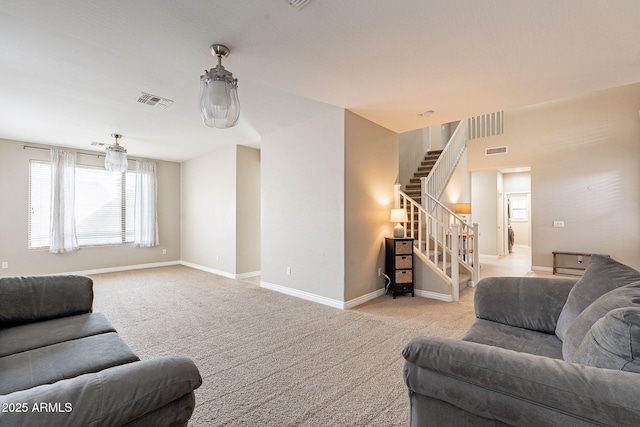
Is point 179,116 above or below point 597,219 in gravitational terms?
above

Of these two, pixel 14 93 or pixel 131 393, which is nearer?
pixel 131 393

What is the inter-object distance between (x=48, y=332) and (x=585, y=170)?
825 cm

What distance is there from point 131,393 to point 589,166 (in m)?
7.84

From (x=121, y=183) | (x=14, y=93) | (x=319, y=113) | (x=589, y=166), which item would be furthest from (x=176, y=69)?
(x=589, y=166)

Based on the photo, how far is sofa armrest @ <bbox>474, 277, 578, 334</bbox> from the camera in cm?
186

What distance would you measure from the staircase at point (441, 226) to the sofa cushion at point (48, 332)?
3999 millimetres

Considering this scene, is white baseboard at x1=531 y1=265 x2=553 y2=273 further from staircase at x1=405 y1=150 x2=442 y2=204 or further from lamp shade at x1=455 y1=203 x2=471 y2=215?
staircase at x1=405 y1=150 x2=442 y2=204

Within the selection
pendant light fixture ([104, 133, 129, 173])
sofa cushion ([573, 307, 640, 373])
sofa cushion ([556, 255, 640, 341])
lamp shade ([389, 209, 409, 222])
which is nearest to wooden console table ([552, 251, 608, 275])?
lamp shade ([389, 209, 409, 222])

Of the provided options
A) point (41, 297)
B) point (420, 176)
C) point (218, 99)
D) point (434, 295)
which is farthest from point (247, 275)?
point (420, 176)

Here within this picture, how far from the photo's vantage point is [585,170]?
229 inches

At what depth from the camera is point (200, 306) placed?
4.01m

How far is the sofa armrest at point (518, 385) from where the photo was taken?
843 millimetres

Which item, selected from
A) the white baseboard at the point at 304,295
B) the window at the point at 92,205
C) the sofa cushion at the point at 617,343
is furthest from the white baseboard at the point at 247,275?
the sofa cushion at the point at 617,343

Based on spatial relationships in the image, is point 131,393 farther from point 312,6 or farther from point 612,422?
point 312,6
